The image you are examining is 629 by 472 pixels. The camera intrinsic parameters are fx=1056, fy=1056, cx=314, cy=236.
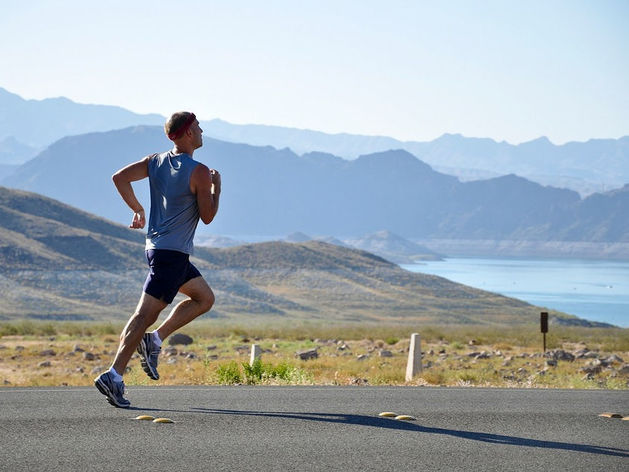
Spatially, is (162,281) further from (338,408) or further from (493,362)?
(493,362)

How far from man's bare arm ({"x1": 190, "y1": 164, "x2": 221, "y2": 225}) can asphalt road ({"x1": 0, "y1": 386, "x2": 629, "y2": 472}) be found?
1485 millimetres

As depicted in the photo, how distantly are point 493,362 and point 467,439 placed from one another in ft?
70.9

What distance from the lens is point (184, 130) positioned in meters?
7.88

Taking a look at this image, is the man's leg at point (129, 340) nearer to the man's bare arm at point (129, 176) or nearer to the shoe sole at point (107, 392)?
the shoe sole at point (107, 392)

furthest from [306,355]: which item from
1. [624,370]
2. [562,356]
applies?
[624,370]

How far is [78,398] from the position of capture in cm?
862

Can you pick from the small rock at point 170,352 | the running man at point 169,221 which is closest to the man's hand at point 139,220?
the running man at point 169,221

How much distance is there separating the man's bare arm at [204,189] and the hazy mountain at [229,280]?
67.6 metres

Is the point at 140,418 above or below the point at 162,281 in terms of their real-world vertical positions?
below

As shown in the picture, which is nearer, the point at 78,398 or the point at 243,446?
the point at 243,446

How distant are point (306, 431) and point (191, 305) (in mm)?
1654

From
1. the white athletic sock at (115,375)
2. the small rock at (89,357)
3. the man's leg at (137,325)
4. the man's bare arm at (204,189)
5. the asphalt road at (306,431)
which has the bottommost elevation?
the small rock at (89,357)

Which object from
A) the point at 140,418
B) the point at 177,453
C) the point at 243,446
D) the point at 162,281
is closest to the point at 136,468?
the point at 177,453

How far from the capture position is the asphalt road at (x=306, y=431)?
6016 millimetres
